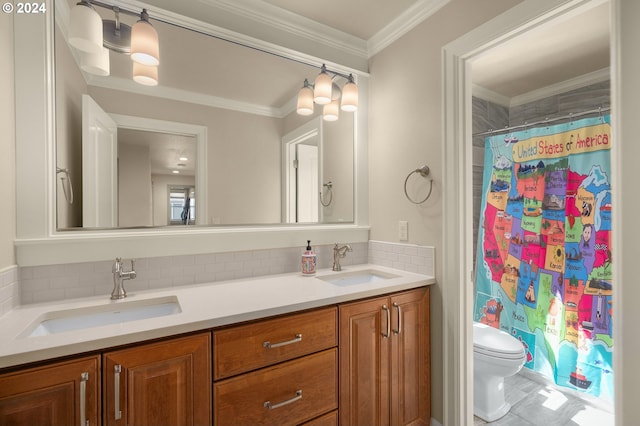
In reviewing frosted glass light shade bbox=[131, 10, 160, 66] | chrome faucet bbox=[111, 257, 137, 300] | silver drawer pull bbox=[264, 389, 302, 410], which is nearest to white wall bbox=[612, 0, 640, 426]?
silver drawer pull bbox=[264, 389, 302, 410]

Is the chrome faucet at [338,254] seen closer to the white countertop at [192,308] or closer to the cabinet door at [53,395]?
the white countertop at [192,308]

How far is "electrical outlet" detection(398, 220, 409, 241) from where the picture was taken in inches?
70.8

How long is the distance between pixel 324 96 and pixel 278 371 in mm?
1564

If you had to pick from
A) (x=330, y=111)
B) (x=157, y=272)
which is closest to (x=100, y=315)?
(x=157, y=272)

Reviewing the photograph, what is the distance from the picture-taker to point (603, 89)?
2.25 metres

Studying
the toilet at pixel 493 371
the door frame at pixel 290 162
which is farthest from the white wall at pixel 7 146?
the toilet at pixel 493 371

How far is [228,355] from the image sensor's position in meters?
1.07

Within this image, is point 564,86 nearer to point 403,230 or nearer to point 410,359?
point 403,230

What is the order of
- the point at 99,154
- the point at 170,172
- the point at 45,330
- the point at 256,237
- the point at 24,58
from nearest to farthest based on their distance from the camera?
the point at 45,330 → the point at 24,58 → the point at 99,154 → the point at 170,172 → the point at 256,237

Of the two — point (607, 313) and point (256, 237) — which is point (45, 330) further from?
point (607, 313)

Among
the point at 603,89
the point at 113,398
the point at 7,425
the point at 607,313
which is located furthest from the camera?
the point at 603,89

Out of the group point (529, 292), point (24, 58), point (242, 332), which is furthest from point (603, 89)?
point (24, 58)

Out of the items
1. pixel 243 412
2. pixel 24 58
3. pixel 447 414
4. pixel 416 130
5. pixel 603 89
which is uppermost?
pixel 603 89

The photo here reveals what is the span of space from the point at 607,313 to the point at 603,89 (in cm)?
167
